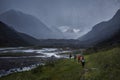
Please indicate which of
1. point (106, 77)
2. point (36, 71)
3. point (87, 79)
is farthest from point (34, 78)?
point (106, 77)

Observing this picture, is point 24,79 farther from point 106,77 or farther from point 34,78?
point 106,77

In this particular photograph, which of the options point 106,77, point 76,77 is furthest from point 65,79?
point 106,77

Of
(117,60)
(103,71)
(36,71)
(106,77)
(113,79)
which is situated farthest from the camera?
(36,71)

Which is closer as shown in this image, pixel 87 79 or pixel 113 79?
pixel 113 79

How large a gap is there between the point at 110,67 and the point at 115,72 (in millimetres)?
3794

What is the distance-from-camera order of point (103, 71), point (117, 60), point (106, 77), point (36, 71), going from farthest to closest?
point (36, 71)
point (117, 60)
point (103, 71)
point (106, 77)

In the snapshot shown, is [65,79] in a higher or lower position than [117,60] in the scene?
lower

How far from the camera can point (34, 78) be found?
35.1 meters

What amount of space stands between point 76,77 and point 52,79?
4.73m

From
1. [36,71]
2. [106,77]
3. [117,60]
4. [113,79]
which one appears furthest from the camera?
[36,71]

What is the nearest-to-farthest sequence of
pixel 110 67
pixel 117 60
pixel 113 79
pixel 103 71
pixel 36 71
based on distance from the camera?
pixel 113 79 < pixel 103 71 < pixel 110 67 < pixel 117 60 < pixel 36 71

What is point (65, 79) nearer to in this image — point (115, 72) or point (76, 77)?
point (76, 77)

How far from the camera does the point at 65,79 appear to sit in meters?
29.6

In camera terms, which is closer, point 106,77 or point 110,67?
point 106,77
